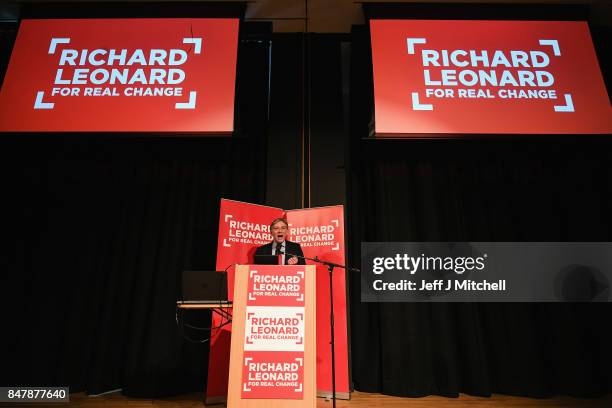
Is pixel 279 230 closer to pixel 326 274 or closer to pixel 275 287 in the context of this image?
pixel 326 274

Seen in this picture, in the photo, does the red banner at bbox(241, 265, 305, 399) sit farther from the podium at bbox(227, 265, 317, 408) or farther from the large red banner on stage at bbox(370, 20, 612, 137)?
the large red banner on stage at bbox(370, 20, 612, 137)

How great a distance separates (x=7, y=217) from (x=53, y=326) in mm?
1253

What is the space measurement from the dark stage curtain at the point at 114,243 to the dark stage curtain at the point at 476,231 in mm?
1400

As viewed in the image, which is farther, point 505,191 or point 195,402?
point 505,191

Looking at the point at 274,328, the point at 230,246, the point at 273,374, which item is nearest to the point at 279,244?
the point at 230,246

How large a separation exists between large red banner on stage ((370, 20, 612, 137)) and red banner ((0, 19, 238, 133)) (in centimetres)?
154

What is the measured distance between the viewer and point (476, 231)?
411 cm

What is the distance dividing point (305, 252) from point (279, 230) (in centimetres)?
37

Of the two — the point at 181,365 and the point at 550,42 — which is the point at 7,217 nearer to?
the point at 181,365

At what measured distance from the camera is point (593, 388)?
355 centimetres

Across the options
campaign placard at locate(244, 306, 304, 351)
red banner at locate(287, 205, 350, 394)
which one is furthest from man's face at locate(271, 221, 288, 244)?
campaign placard at locate(244, 306, 304, 351)

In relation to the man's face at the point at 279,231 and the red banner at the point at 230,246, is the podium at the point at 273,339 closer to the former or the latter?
the red banner at the point at 230,246

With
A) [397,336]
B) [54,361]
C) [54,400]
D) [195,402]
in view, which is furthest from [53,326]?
[397,336]

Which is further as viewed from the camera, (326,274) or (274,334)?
(326,274)
